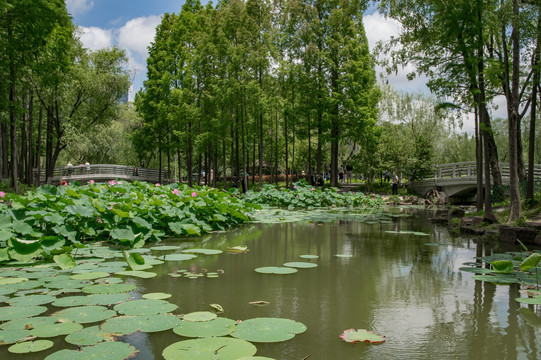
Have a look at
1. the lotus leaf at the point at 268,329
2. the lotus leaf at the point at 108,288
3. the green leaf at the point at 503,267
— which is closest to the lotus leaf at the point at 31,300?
the lotus leaf at the point at 108,288

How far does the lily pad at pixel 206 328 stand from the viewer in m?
2.00

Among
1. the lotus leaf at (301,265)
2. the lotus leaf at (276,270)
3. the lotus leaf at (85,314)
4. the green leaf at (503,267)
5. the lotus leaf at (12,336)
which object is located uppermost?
the lotus leaf at (12,336)

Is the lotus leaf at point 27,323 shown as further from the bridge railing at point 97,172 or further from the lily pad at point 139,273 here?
the bridge railing at point 97,172

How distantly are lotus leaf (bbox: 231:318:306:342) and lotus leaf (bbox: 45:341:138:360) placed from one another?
0.53m

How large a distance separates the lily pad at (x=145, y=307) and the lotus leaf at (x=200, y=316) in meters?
0.18

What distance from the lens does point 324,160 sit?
38094 millimetres

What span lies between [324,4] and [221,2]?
595cm

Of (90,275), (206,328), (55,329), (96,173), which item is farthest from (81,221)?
(96,173)

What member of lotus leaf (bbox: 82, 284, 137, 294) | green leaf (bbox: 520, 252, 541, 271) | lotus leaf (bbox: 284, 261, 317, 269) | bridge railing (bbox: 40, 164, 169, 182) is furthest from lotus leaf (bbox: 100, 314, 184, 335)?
bridge railing (bbox: 40, 164, 169, 182)

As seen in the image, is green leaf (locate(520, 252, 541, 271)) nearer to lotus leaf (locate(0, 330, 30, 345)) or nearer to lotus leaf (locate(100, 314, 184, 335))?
lotus leaf (locate(100, 314, 184, 335))

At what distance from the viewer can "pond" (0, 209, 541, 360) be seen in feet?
6.29

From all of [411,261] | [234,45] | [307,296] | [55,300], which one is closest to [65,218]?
[55,300]

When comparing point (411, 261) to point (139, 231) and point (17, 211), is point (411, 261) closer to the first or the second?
point (139, 231)

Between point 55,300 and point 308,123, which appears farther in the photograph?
point 308,123
